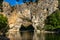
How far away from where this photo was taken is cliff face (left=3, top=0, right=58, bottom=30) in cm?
7850

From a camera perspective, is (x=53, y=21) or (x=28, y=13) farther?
(x=53, y=21)

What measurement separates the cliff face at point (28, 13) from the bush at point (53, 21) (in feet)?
3.99

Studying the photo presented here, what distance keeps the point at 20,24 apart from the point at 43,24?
6755 millimetres

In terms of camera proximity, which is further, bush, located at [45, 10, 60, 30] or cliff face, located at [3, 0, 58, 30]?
bush, located at [45, 10, 60, 30]

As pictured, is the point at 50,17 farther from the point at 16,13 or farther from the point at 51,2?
the point at 16,13

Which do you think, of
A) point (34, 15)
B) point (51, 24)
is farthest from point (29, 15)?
point (51, 24)

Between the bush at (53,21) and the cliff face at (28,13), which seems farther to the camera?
the bush at (53,21)

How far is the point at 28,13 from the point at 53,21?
7712 millimetres

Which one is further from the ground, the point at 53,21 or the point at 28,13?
the point at 28,13

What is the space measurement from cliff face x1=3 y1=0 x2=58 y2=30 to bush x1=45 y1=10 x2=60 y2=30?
122cm

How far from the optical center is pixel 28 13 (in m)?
79.6

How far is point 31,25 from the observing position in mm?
79812

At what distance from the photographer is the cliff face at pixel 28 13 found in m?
78.5

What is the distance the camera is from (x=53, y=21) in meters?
80.8
